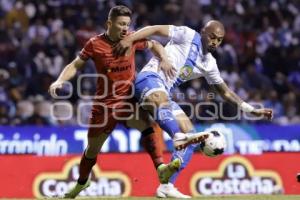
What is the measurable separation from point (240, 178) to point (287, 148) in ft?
8.72

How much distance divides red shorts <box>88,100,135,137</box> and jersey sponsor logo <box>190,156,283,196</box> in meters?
4.61

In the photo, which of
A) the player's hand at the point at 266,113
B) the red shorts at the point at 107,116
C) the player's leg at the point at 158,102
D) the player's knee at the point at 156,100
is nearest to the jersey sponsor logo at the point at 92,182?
the red shorts at the point at 107,116

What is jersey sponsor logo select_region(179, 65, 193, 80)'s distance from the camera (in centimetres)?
1121

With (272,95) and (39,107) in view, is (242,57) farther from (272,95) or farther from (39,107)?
(39,107)

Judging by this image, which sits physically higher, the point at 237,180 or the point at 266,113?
the point at 266,113

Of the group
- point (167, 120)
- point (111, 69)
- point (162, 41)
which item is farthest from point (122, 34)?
point (162, 41)

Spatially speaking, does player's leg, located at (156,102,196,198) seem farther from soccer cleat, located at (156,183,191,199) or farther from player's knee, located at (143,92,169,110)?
player's knee, located at (143,92,169,110)

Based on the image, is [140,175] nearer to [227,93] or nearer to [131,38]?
[227,93]

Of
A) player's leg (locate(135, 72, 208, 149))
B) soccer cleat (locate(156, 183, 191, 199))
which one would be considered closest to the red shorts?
player's leg (locate(135, 72, 208, 149))

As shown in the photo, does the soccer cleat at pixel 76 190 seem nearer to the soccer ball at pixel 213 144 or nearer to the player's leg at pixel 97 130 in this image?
the player's leg at pixel 97 130

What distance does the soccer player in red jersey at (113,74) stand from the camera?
34.9ft

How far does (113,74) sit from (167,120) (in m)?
0.95

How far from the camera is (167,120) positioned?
10.4m

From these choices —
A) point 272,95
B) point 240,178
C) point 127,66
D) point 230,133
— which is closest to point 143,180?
point 240,178
